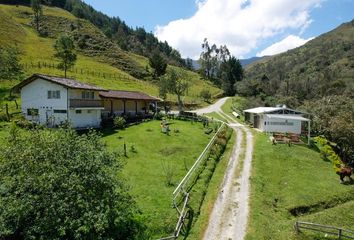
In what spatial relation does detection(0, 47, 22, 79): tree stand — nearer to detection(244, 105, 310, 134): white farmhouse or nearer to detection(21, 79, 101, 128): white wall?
detection(21, 79, 101, 128): white wall

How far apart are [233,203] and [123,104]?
124ft

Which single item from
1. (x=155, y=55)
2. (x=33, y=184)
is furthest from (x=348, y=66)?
(x=33, y=184)

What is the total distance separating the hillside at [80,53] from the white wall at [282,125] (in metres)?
43.1

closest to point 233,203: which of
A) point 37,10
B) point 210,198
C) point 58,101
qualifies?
point 210,198

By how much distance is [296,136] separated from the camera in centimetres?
5050

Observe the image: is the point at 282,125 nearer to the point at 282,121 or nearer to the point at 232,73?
the point at 282,121

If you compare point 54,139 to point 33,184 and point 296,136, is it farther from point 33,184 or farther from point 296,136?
point 296,136

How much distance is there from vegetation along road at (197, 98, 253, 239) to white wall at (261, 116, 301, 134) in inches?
480

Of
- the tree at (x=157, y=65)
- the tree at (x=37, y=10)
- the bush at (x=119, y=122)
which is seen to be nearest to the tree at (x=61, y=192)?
the bush at (x=119, y=122)

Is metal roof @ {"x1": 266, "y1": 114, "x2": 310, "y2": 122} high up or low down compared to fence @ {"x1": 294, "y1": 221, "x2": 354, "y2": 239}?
up

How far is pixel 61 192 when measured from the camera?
18.5 meters

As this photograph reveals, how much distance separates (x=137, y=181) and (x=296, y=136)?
97.7 feet

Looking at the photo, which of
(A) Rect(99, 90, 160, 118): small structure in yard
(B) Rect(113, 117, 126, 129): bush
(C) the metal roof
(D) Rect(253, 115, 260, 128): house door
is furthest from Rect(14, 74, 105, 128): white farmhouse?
(D) Rect(253, 115, 260, 128): house door

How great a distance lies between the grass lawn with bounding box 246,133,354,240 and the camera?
25.4 m
